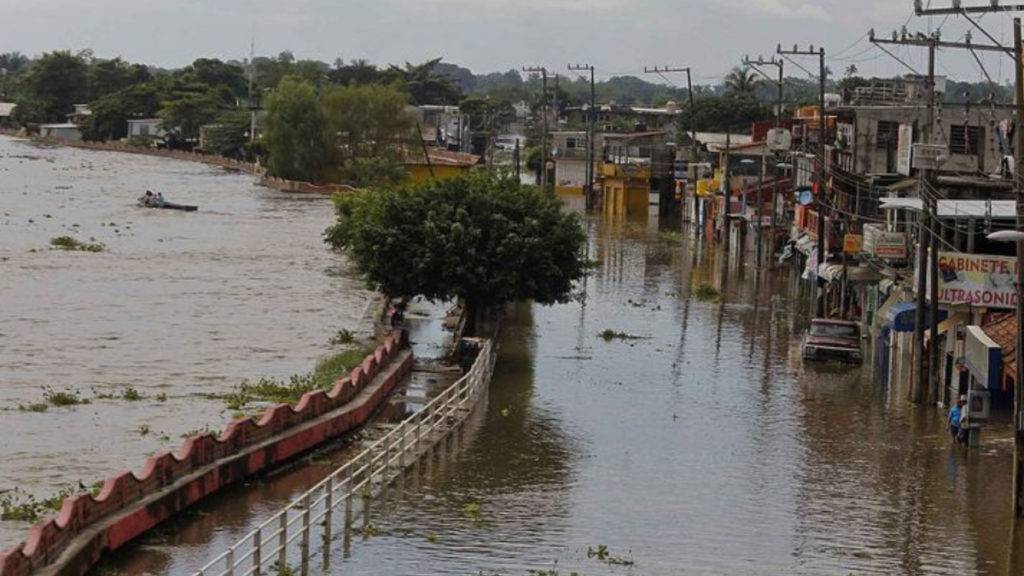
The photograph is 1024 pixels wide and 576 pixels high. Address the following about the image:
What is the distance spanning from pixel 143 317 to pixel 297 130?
237ft

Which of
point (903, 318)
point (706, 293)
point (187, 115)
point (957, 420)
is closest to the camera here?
point (957, 420)

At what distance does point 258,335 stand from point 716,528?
81.9ft

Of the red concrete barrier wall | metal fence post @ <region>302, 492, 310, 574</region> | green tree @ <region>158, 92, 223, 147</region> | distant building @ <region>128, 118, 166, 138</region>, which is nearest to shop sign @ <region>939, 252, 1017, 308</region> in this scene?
the red concrete barrier wall

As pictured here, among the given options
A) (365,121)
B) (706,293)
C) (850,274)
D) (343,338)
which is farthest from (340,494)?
(365,121)

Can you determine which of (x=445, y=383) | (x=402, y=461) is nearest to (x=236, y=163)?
(x=445, y=383)

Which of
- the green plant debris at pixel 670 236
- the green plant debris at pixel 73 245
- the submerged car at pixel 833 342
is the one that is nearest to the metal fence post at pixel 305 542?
the submerged car at pixel 833 342

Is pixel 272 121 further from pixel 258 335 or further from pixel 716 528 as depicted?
pixel 716 528

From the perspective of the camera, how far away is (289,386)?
3997 cm

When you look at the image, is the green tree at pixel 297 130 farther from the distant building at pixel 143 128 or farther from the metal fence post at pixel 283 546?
the metal fence post at pixel 283 546

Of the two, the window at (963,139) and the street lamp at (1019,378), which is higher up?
the window at (963,139)

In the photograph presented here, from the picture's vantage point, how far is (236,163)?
537 feet

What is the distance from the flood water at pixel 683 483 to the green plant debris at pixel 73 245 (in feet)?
103

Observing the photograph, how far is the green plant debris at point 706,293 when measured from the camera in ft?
209

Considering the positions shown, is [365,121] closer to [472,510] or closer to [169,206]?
[169,206]
